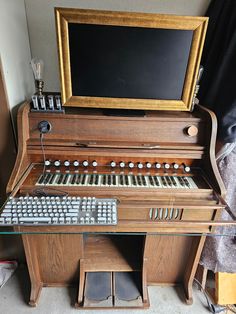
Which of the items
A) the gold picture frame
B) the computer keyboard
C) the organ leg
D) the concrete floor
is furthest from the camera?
the concrete floor

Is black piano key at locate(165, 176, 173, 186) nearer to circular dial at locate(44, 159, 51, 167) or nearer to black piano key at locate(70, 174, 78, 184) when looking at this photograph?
black piano key at locate(70, 174, 78, 184)

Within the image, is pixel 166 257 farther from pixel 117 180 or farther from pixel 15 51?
pixel 15 51

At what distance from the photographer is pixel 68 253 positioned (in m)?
1.31

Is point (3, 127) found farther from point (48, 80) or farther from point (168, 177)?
point (168, 177)

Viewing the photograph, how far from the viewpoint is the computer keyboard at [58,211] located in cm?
83

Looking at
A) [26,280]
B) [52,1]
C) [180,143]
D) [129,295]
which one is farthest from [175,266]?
[52,1]

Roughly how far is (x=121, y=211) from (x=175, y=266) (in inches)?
28.9

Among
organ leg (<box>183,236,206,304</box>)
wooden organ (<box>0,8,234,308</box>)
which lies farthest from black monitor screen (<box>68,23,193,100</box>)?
organ leg (<box>183,236,206,304</box>)

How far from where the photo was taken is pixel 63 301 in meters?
1.35

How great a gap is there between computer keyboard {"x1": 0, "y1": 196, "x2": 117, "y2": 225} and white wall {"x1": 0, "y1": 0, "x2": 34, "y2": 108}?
0.57 meters

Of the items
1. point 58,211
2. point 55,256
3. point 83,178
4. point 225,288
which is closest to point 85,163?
point 83,178

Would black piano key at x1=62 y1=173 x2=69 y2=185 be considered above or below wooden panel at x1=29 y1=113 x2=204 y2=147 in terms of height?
below

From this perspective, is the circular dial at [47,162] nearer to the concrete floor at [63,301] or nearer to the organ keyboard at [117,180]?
the organ keyboard at [117,180]

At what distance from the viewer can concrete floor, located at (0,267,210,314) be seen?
1.30m
